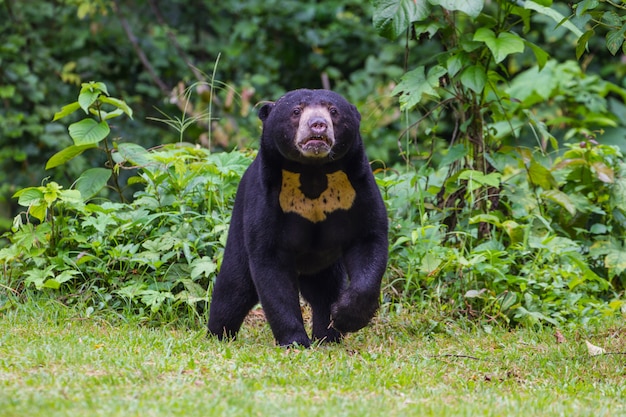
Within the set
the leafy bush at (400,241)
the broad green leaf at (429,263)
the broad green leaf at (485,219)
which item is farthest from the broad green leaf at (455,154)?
the broad green leaf at (429,263)

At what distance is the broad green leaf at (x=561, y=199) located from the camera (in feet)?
21.4

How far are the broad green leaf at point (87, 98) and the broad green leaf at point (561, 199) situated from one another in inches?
121

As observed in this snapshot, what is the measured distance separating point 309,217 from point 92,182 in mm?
2044

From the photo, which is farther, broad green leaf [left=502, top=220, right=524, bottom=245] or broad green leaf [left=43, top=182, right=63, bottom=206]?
broad green leaf [left=502, top=220, right=524, bottom=245]

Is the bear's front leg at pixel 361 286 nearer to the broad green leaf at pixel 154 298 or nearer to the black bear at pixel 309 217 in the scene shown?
the black bear at pixel 309 217

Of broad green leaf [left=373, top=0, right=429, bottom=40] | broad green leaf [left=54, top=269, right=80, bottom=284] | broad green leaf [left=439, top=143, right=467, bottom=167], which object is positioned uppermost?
broad green leaf [left=373, top=0, right=429, bottom=40]

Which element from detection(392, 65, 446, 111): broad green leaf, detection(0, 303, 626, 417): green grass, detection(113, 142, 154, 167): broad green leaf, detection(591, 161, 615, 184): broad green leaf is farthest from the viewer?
detection(591, 161, 615, 184): broad green leaf

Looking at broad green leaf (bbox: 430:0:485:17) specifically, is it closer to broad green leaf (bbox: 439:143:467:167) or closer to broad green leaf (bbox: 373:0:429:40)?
broad green leaf (bbox: 373:0:429:40)

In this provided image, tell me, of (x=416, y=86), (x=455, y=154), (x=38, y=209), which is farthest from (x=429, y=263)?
(x=38, y=209)

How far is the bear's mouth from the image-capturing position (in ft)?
15.2

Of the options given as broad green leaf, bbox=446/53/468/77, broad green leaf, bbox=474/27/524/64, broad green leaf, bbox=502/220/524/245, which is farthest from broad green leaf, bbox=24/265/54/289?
Result: broad green leaf, bbox=474/27/524/64

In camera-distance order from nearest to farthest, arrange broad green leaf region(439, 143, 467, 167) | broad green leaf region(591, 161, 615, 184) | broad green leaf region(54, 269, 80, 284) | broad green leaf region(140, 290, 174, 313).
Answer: broad green leaf region(140, 290, 174, 313), broad green leaf region(54, 269, 80, 284), broad green leaf region(439, 143, 467, 167), broad green leaf region(591, 161, 615, 184)

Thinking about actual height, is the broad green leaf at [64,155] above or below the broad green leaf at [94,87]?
below

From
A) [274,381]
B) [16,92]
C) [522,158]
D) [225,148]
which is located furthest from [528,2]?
[16,92]
